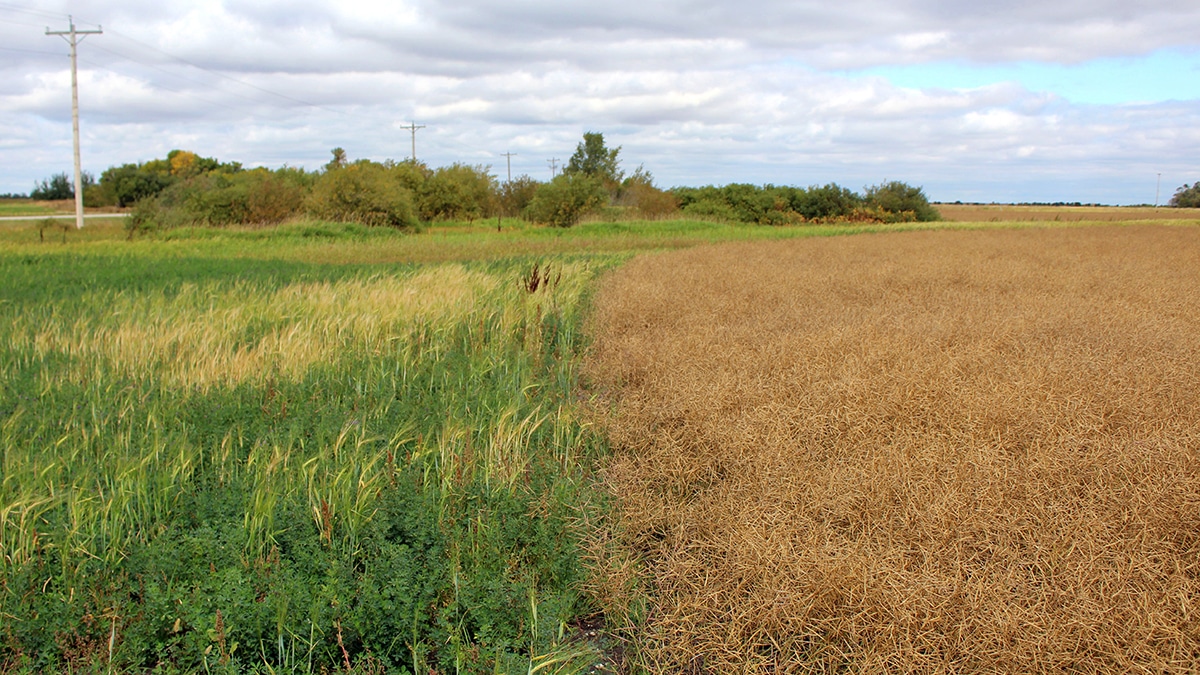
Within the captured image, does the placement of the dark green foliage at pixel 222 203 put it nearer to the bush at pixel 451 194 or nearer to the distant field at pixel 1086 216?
the bush at pixel 451 194

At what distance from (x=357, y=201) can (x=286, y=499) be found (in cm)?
3090

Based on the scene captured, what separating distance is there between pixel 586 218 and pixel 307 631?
37.9 m

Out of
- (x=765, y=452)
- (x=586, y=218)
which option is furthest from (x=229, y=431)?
(x=586, y=218)

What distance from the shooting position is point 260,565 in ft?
9.55

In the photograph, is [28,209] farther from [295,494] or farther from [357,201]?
[295,494]

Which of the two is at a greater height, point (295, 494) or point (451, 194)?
point (451, 194)

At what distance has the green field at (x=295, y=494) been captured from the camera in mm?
2570

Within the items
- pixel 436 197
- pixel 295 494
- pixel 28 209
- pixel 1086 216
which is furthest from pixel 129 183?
pixel 1086 216

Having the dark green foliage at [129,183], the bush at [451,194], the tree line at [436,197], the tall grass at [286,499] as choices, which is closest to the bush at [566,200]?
the tree line at [436,197]

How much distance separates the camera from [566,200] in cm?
3988

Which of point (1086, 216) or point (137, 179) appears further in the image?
point (137, 179)

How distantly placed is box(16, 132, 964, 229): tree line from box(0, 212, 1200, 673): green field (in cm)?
2528

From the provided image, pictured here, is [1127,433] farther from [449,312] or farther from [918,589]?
[449,312]

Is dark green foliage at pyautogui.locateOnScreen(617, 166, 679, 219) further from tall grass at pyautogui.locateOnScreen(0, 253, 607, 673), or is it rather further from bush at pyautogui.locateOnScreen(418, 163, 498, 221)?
tall grass at pyautogui.locateOnScreen(0, 253, 607, 673)
